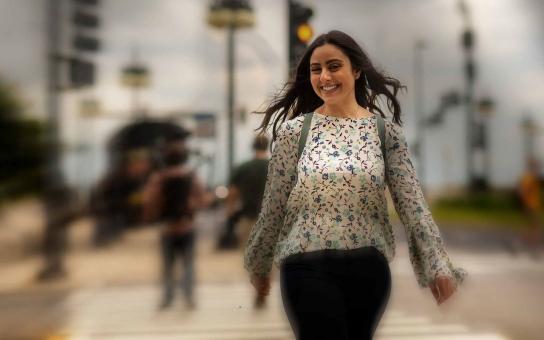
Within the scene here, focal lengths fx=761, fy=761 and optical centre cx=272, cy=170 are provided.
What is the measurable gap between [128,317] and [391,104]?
5.63 metres

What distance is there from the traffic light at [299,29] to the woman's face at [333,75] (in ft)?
9.94

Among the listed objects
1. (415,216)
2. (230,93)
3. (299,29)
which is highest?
(299,29)

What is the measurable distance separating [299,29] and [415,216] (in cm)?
341

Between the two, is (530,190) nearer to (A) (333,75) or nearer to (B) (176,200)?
(B) (176,200)

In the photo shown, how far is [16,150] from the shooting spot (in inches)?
946

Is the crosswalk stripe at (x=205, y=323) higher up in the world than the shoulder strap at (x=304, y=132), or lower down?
lower down

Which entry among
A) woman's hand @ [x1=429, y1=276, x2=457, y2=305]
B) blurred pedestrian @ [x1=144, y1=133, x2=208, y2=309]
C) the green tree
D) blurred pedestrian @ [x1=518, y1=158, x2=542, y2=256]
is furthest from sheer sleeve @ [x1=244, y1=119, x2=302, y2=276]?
the green tree

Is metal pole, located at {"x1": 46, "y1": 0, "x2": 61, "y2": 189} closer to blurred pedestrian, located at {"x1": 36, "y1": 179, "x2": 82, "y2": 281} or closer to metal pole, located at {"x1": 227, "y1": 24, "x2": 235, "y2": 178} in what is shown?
blurred pedestrian, located at {"x1": 36, "y1": 179, "x2": 82, "y2": 281}

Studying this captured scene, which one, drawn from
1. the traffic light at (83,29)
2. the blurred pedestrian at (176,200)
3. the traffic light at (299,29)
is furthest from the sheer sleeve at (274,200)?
the traffic light at (83,29)

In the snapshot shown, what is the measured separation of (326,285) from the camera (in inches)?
97.0

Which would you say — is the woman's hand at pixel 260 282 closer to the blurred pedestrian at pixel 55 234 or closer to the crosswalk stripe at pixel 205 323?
the crosswalk stripe at pixel 205 323

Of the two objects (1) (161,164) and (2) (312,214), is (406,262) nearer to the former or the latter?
(1) (161,164)

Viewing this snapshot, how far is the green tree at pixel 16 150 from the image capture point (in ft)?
70.6

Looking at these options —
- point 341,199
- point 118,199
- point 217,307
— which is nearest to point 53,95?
point 217,307
